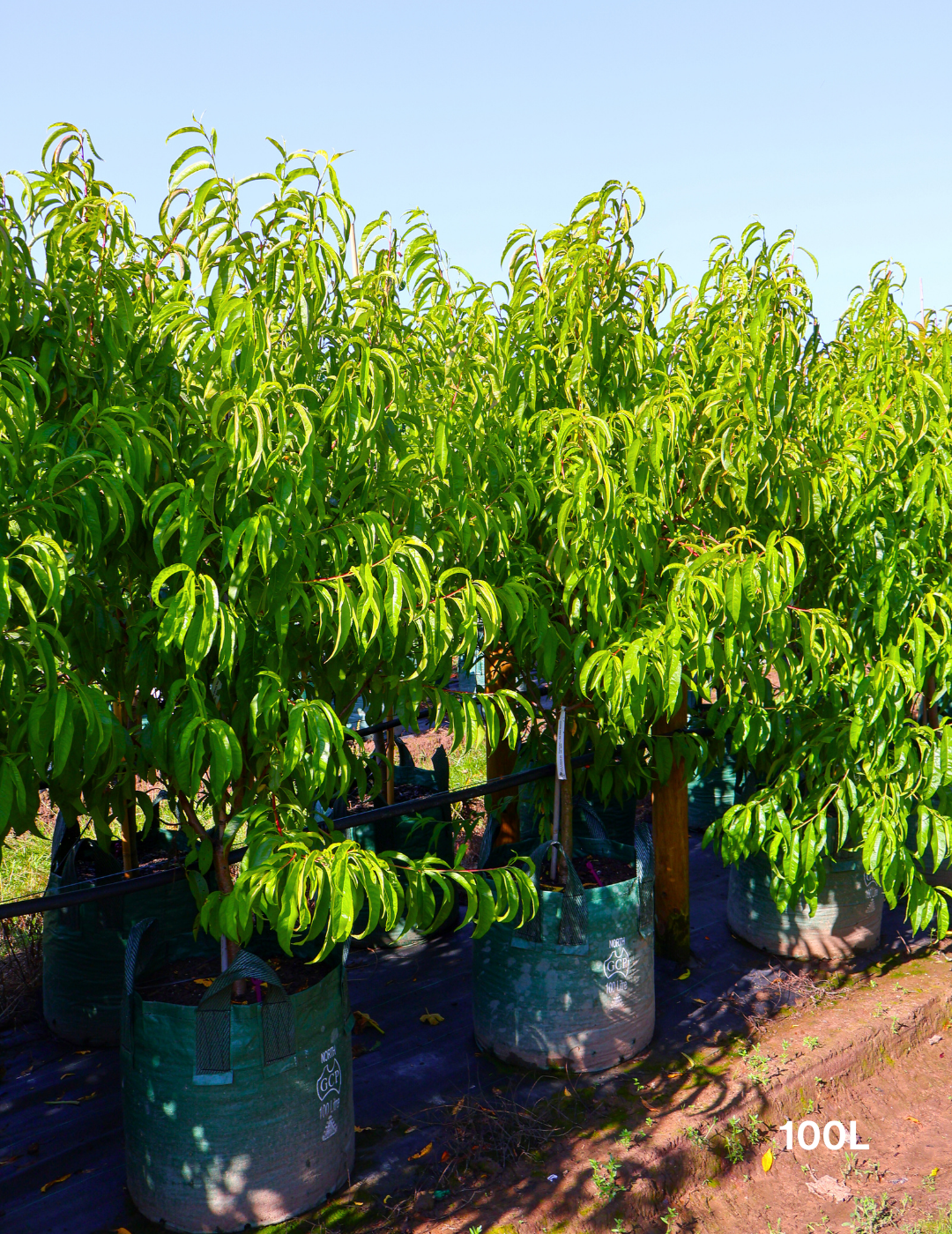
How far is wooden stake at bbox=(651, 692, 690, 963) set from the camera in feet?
15.2

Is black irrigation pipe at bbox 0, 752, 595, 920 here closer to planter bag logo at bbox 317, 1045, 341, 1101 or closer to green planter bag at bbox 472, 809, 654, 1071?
green planter bag at bbox 472, 809, 654, 1071

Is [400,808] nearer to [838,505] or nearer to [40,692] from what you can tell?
[40,692]

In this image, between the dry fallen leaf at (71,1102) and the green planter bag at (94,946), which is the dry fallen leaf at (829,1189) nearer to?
the green planter bag at (94,946)

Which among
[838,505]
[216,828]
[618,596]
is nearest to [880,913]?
[838,505]

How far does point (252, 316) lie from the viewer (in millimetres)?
2244

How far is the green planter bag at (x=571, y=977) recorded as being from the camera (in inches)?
143

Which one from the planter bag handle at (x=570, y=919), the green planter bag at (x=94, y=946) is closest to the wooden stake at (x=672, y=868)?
the planter bag handle at (x=570, y=919)

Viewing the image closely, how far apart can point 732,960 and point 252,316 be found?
3.84m

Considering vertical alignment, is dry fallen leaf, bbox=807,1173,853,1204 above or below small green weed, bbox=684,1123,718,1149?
below

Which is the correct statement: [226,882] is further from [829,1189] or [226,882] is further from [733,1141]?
[829,1189]

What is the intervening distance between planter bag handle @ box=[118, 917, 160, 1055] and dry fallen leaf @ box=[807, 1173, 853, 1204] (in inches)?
88.7

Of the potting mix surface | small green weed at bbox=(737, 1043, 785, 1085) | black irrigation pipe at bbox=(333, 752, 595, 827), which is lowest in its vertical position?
small green weed at bbox=(737, 1043, 785, 1085)

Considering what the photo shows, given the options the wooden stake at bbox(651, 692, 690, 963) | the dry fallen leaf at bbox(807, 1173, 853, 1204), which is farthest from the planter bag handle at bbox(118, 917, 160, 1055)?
the wooden stake at bbox(651, 692, 690, 963)

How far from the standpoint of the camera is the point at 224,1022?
9.07ft
